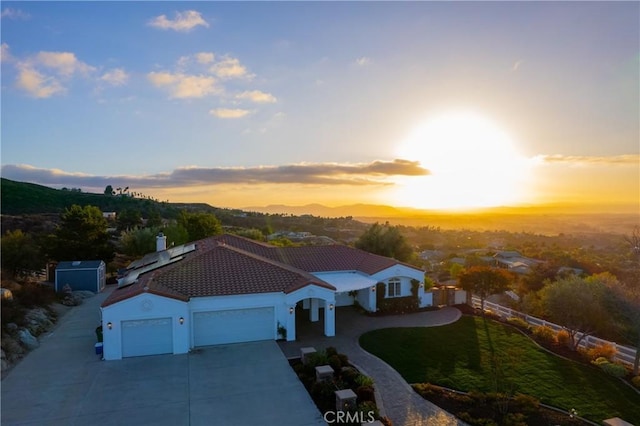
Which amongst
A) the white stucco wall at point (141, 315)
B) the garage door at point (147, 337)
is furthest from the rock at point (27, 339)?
the garage door at point (147, 337)

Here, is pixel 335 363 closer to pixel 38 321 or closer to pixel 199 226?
pixel 38 321

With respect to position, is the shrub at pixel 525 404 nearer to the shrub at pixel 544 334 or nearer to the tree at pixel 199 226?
the shrub at pixel 544 334

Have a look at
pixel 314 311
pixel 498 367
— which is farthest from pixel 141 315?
pixel 498 367

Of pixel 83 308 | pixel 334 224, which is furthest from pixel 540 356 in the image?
pixel 334 224

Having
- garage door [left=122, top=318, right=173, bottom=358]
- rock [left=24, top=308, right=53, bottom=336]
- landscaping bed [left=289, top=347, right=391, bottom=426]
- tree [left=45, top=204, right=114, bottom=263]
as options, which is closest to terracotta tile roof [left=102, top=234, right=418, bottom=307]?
garage door [left=122, top=318, right=173, bottom=358]

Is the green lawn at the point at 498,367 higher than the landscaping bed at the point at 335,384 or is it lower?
lower

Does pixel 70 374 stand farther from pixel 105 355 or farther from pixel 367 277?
pixel 367 277

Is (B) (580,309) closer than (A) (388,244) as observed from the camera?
Yes
